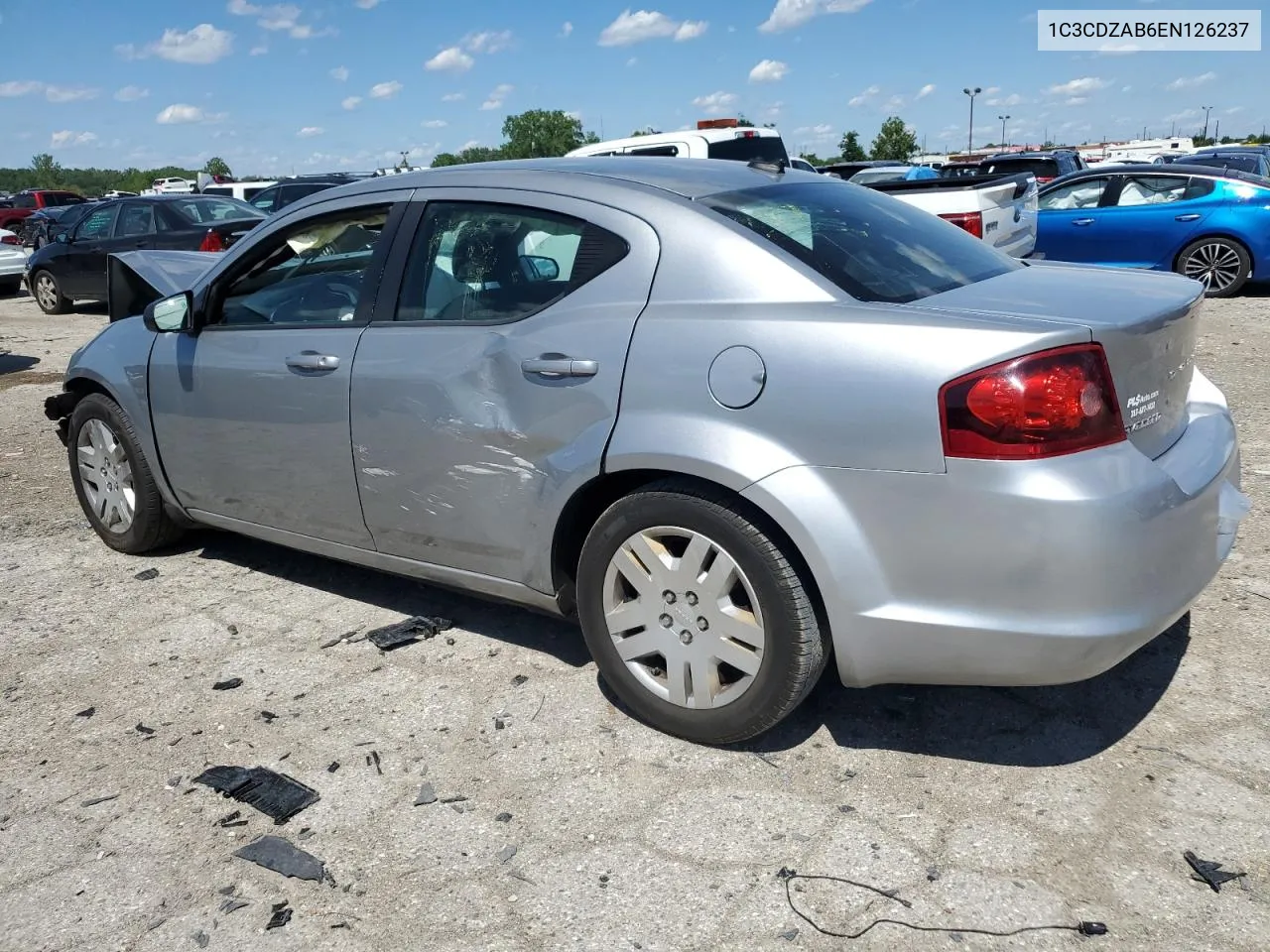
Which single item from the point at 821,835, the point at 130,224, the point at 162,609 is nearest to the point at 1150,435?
the point at 821,835

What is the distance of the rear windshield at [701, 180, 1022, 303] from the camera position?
Result: 3053 mm

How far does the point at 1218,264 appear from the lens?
12039mm

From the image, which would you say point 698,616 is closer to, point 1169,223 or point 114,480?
point 114,480

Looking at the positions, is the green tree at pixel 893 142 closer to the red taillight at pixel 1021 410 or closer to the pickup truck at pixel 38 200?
the pickup truck at pixel 38 200

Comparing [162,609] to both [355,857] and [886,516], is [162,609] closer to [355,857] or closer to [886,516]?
[355,857]

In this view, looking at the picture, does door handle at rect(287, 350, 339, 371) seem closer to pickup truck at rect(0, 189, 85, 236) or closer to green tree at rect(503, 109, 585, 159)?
pickup truck at rect(0, 189, 85, 236)

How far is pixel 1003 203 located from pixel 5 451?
7563mm

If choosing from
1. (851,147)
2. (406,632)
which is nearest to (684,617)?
(406,632)

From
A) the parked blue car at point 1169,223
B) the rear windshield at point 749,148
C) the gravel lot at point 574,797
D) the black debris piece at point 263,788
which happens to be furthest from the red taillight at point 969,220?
the black debris piece at point 263,788

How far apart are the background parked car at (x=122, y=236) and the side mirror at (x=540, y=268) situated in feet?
35.0

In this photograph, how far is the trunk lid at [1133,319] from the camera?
272 centimetres

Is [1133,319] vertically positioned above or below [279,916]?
above

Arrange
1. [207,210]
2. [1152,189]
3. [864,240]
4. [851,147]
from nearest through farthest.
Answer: [864,240] → [1152,189] → [207,210] → [851,147]

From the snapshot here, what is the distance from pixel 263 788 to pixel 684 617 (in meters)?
1.30
